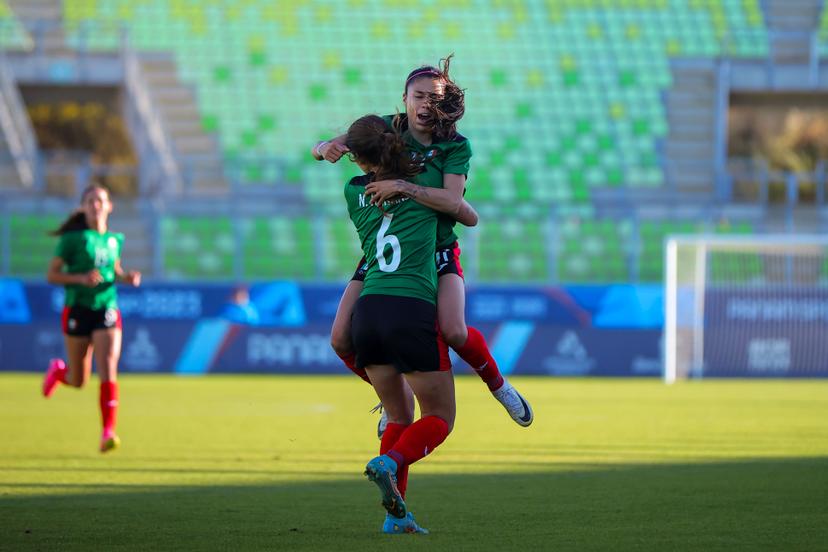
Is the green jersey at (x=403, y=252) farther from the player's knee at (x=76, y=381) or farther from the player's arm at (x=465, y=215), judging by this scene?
the player's knee at (x=76, y=381)

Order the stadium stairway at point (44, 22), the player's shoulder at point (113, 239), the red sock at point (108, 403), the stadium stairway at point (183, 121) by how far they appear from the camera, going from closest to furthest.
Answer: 1. the red sock at point (108, 403)
2. the player's shoulder at point (113, 239)
3. the stadium stairway at point (183, 121)
4. the stadium stairway at point (44, 22)

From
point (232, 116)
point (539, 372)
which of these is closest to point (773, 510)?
point (539, 372)

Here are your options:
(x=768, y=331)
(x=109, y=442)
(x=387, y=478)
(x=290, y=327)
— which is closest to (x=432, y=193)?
(x=387, y=478)

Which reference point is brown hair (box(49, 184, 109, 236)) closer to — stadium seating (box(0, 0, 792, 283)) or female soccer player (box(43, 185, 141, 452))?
female soccer player (box(43, 185, 141, 452))

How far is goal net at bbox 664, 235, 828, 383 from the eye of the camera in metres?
21.0

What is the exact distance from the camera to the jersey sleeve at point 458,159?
608cm

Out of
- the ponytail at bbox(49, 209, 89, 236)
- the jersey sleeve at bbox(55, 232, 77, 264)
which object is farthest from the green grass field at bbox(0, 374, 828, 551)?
the ponytail at bbox(49, 209, 89, 236)

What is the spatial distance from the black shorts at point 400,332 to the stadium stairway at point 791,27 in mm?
26470

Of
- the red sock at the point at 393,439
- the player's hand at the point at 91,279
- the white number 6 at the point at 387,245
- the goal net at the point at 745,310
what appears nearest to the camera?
the white number 6 at the point at 387,245

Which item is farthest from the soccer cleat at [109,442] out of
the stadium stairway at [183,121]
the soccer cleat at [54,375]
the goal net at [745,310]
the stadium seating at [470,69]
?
the stadium stairway at [183,121]

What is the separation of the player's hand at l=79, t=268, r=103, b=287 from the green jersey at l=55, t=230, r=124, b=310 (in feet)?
0.27

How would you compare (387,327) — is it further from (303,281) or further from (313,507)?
(303,281)

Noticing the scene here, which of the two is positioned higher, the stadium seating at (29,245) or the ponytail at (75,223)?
the ponytail at (75,223)

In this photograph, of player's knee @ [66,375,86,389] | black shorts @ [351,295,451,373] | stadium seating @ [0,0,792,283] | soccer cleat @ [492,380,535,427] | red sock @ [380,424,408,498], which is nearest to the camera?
black shorts @ [351,295,451,373]
